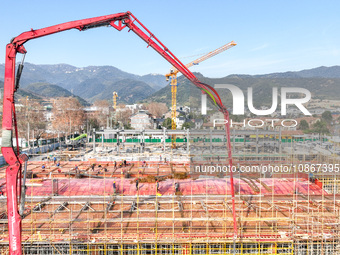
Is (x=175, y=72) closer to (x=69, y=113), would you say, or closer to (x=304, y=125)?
(x=69, y=113)

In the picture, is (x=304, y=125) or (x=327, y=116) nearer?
(x=327, y=116)

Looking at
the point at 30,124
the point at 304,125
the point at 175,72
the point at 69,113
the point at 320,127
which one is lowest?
the point at 320,127

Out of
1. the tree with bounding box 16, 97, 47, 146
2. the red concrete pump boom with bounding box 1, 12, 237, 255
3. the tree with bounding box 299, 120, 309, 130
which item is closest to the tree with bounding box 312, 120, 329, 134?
the tree with bounding box 299, 120, 309, 130

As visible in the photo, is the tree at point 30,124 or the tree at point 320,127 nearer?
the tree at point 320,127

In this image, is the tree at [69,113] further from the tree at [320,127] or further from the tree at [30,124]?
the tree at [320,127]

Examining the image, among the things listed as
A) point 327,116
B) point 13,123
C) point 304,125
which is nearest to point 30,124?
point 13,123

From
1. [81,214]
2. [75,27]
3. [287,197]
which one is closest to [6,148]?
[75,27]

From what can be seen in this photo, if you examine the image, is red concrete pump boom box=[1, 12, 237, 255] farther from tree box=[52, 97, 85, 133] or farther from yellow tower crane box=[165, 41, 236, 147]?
tree box=[52, 97, 85, 133]

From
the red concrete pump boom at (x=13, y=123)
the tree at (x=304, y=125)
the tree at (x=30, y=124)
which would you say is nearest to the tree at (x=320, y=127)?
the tree at (x=304, y=125)

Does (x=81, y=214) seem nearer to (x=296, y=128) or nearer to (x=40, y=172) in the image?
(x=40, y=172)

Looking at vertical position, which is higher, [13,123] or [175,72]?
[175,72]

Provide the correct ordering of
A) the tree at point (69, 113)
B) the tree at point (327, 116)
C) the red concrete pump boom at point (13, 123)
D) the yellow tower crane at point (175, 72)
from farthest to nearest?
the tree at point (69, 113), the yellow tower crane at point (175, 72), the tree at point (327, 116), the red concrete pump boom at point (13, 123)

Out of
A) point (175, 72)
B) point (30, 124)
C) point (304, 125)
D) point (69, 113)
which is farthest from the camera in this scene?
point (175, 72)

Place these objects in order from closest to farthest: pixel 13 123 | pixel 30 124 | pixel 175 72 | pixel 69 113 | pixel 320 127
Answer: pixel 13 123
pixel 320 127
pixel 30 124
pixel 69 113
pixel 175 72
